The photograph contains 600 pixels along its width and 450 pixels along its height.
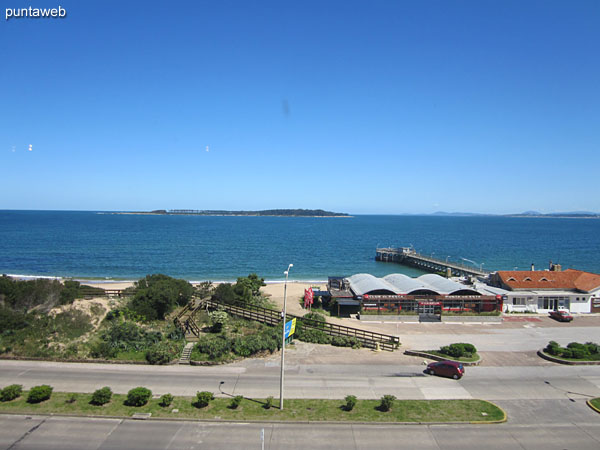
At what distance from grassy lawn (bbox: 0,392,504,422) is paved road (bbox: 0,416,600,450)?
1.93 ft

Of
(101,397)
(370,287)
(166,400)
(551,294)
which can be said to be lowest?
(166,400)

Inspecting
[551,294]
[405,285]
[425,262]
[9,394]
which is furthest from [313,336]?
[425,262]

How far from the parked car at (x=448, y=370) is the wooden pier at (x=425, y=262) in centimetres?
4612

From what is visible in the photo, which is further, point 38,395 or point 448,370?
point 448,370

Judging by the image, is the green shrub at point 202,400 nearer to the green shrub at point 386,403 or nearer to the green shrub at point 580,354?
the green shrub at point 386,403

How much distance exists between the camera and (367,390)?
23.0 meters

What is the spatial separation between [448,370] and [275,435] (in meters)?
13.0

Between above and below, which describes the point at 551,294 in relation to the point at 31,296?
below

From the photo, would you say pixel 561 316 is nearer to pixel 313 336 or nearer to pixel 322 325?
pixel 322 325

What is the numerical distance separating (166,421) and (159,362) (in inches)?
329

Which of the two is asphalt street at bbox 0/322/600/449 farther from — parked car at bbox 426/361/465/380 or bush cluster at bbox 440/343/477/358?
bush cluster at bbox 440/343/477/358

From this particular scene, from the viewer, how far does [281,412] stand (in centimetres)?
1958

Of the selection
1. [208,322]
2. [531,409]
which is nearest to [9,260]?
[208,322]

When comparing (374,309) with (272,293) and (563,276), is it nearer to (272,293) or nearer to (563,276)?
(272,293)
